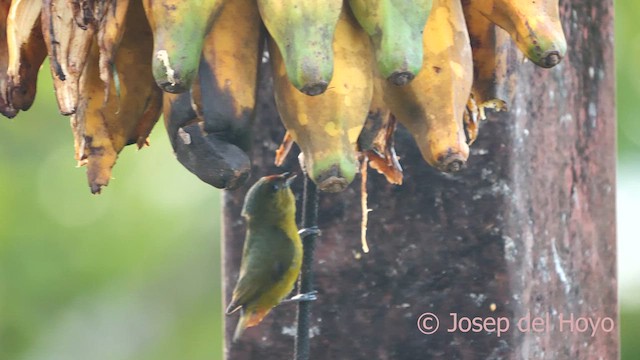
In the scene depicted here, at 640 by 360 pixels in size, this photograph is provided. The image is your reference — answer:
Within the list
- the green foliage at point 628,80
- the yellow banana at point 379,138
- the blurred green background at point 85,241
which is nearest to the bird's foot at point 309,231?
the yellow banana at point 379,138

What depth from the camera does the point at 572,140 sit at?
3.84ft

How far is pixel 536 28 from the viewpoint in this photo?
70cm

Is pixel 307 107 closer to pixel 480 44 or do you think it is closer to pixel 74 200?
pixel 480 44

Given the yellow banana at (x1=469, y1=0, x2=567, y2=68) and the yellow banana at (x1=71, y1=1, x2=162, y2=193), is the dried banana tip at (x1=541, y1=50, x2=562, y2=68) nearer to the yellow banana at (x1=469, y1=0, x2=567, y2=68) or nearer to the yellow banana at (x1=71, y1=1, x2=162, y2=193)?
the yellow banana at (x1=469, y1=0, x2=567, y2=68)

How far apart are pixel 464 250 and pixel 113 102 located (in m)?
0.42

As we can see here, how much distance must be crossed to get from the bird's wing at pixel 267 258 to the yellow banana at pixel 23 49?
0.22m

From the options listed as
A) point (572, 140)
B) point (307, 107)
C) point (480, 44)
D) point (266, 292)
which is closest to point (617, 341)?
A: point (572, 140)

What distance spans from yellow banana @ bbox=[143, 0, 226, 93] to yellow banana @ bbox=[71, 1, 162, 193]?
84 mm

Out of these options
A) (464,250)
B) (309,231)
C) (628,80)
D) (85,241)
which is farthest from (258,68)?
(85,241)

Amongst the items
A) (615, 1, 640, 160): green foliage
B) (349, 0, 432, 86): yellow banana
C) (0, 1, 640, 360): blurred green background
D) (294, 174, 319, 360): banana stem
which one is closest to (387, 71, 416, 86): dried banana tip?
(349, 0, 432, 86): yellow banana

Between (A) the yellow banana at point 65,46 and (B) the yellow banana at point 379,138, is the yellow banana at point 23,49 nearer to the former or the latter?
(A) the yellow banana at point 65,46

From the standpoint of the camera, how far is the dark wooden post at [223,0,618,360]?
3.57 feet

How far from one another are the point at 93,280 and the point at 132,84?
2951mm

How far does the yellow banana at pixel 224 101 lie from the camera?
68 cm
